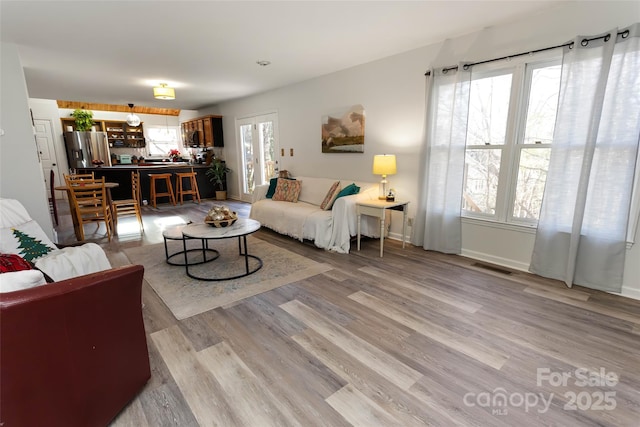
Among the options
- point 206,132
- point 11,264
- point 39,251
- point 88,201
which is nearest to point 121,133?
point 206,132

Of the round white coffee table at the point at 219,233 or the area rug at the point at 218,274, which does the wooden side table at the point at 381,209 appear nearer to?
the area rug at the point at 218,274

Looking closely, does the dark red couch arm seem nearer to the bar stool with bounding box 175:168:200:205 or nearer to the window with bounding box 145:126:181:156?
the bar stool with bounding box 175:168:200:205

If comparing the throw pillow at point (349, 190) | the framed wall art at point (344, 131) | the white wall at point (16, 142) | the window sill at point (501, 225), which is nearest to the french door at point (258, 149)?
the framed wall art at point (344, 131)

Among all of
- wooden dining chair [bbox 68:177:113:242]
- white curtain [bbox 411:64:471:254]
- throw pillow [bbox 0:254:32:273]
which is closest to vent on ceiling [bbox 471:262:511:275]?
white curtain [bbox 411:64:471:254]

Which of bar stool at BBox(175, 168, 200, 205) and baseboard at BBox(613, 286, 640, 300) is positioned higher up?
bar stool at BBox(175, 168, 200, 205)

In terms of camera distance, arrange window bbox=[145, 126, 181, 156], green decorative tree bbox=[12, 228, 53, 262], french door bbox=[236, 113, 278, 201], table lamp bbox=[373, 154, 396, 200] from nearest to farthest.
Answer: green decorative tree bbox=[12, 228, 53, 262], table lamp bbox=[373, 154, 396, 200], french door bbox=[236, 113, 278, 201], window bbox=[145, 126, 181, 156]

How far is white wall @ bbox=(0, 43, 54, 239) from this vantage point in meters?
3.42

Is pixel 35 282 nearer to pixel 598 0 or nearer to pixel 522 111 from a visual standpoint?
pixel 522 111

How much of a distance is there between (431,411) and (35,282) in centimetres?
182

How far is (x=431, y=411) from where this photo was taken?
1.49m

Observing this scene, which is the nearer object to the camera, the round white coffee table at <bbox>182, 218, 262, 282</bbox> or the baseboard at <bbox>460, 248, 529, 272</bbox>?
the round white coffee table at <bbox>182, 218, 262, 282</bbox>

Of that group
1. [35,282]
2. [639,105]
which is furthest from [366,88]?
[35,282]

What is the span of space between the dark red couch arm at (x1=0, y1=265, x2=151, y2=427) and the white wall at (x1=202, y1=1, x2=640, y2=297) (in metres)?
3.37

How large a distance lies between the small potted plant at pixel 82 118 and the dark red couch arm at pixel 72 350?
9474 mm
